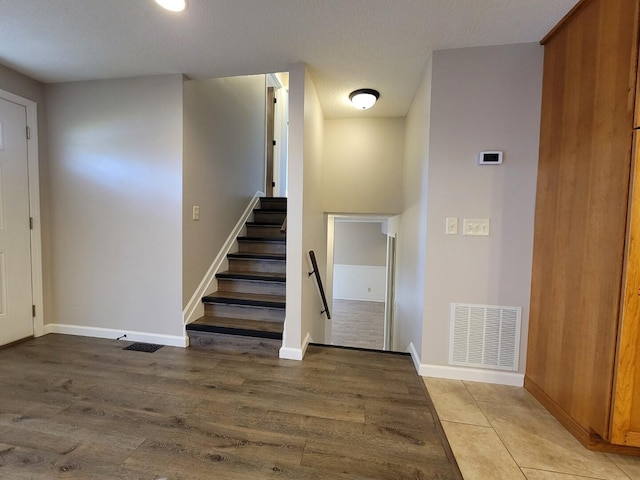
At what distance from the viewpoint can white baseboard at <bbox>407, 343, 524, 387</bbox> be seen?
7.10 ft

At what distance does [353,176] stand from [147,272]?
8.50ft

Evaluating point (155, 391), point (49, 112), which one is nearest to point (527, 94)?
point (155, 391)

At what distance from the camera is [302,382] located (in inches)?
83.8

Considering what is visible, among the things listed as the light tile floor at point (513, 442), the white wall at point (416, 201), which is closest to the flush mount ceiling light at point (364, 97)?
the white wall at point (416, 201)

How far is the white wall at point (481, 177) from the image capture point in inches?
82.4

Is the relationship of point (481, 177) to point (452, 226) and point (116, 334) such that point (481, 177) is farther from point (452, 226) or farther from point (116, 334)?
point (116, 334)

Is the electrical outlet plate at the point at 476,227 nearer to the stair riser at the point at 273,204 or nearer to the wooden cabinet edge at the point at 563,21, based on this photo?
the wooden cabinet edge at the point at 563,21

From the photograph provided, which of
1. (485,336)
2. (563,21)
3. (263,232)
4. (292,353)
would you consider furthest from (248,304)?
(563,21)

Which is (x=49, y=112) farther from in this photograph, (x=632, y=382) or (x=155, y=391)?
(x=632, y=382)

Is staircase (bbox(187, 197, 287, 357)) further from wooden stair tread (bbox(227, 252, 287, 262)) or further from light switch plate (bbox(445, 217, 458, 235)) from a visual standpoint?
light switch plate (bbox(445, 217, 458, 235))

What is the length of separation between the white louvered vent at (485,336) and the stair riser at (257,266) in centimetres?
188

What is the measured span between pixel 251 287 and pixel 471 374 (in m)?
2.21

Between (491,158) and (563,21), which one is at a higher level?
A: (563,21)

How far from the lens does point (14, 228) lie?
2.68m
